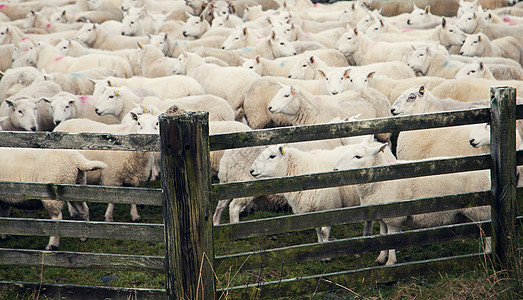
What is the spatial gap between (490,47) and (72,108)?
816 cm

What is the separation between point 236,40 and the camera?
1362 centimetres

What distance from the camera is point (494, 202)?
12.6ft

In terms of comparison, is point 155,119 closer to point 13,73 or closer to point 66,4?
point 13,73

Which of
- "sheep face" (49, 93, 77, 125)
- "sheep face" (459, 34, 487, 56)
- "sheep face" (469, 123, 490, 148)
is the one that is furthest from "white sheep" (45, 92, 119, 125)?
"sheep face" (459, 34, 487, 56)

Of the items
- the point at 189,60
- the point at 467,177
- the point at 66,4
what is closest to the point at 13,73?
the point at 189,60

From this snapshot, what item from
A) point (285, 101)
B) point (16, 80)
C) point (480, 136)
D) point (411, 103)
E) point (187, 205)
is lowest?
point (16, 80)

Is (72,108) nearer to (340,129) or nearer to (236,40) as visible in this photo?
(236,40)

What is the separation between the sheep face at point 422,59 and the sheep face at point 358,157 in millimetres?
5512

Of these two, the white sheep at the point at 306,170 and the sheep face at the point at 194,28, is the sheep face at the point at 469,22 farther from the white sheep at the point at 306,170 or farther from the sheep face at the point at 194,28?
the white sheep at the point at 306,170

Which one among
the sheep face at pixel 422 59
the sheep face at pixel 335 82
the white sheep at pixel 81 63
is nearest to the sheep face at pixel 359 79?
the sheep face at pixel 335 82

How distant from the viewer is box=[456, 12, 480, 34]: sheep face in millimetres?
13688

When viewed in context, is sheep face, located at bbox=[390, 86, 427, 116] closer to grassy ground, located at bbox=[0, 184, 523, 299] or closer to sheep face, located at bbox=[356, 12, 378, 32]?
grassy ground, located at bbox=[0, 184, 523, 299]

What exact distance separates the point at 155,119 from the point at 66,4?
2079cm

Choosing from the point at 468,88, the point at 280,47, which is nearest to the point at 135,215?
the point at 468,88
